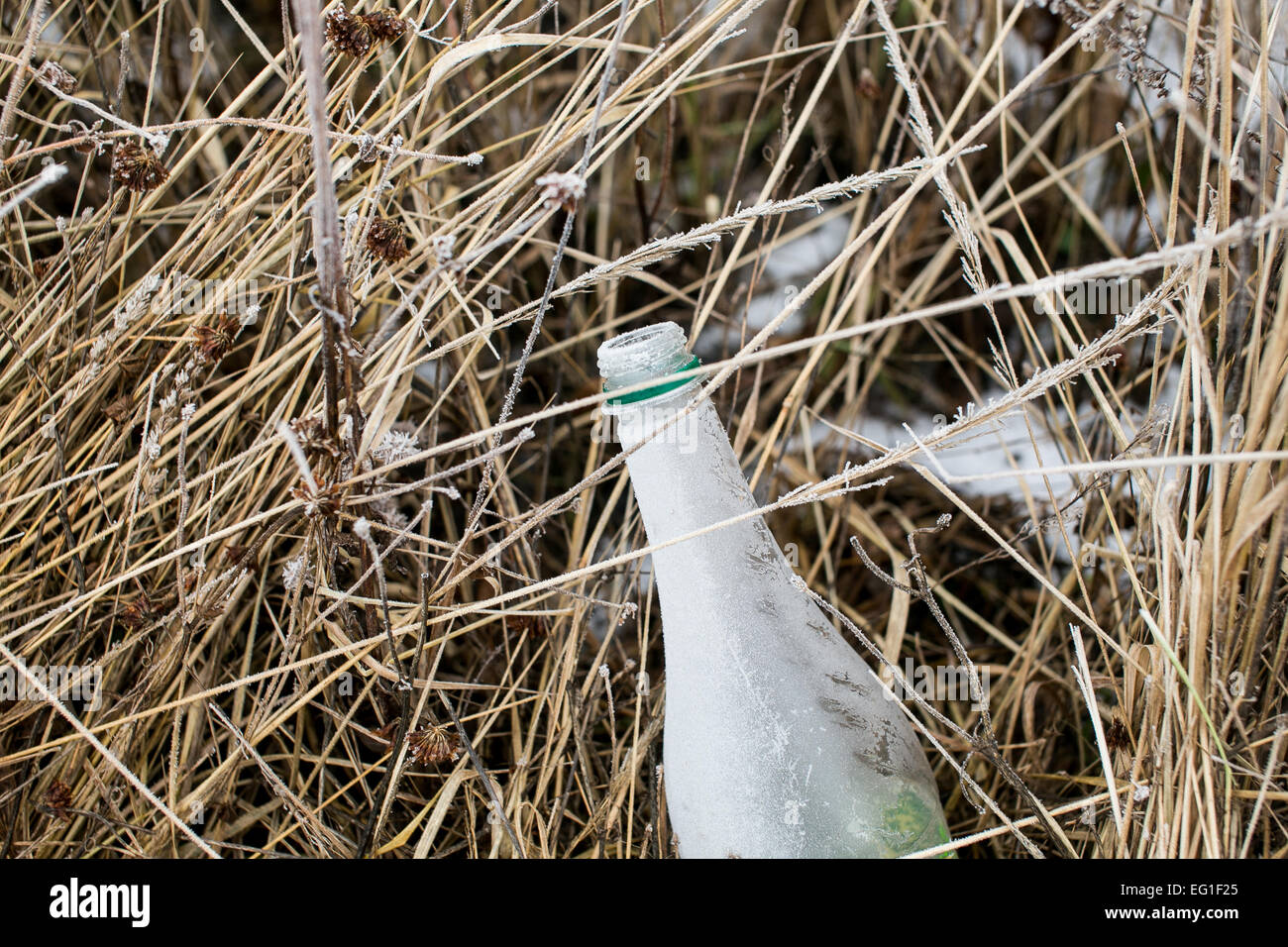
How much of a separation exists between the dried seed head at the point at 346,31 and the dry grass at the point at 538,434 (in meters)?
0.03

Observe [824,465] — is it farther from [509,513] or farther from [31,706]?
[31,706]

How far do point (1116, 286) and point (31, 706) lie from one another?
112 centimetres

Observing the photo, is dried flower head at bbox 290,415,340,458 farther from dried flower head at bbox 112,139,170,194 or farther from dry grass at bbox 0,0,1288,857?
dried flower head at bbox 112,139,170,194

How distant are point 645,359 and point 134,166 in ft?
1.40

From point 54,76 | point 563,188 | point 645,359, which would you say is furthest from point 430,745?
point 54,76

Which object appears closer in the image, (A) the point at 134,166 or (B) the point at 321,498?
(B) the point at 321,498

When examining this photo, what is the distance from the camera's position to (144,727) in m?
0.87

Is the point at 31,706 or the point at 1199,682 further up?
the point at 1199,682

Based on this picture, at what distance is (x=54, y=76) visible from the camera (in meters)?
0.75

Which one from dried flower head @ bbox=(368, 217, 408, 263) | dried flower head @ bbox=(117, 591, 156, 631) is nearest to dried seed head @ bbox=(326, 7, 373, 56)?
dried flower head @ bbox=(368, 217, 408, 263)

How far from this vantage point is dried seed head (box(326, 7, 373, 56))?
28.3 inches

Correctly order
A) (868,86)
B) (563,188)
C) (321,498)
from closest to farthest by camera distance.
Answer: (563,188), (321,498), (868,86)

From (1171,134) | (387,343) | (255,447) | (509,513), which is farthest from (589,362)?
(1171,134)

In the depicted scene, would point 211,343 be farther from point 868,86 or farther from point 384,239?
point 868,86
